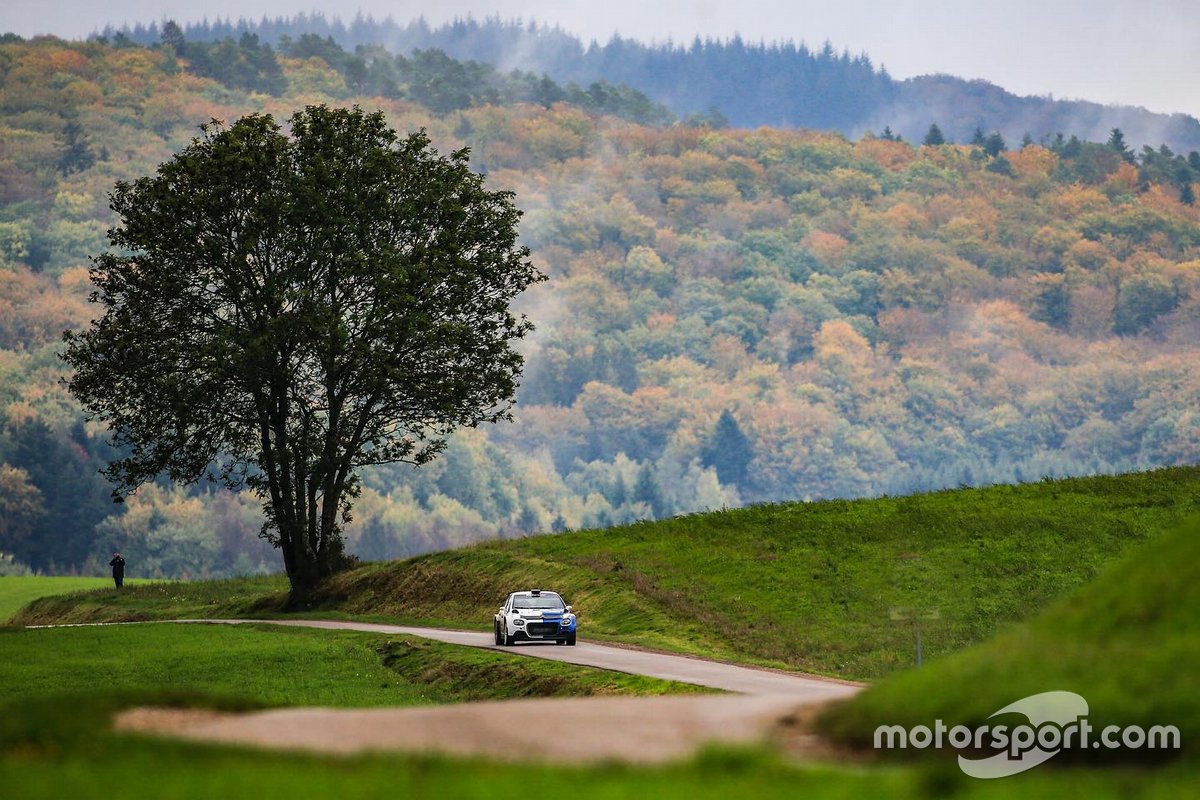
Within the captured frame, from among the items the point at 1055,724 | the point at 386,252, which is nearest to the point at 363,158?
the point at 386,252

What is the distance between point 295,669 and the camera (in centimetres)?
4116

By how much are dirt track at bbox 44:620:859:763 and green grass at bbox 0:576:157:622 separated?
241 feet

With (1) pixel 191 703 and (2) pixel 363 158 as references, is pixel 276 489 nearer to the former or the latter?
(2) pixel 363 158

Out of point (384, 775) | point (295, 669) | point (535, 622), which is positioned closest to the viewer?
point (384, 775)

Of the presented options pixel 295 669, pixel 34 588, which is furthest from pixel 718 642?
pixel 34 588

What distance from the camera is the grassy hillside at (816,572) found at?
45.2 metres

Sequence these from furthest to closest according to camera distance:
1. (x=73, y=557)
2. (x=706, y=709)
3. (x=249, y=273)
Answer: (x=73, y=557) → (x=249, y=273) → (x=706, y=709)

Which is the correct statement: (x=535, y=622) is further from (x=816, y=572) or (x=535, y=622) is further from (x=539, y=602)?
(x=816, y=572)

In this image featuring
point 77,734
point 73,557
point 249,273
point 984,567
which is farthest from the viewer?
point 73,557

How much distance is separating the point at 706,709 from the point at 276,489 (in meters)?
49.4

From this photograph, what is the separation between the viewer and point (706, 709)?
58.8ft

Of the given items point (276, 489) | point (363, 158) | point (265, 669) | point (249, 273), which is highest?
point (363, 158)

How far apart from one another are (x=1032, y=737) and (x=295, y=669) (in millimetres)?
28971

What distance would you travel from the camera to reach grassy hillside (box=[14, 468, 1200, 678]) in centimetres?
4516
